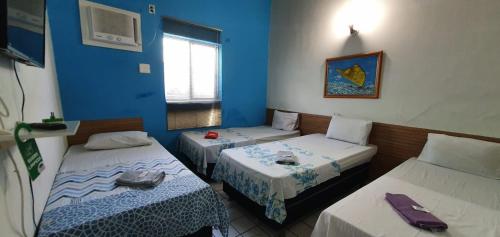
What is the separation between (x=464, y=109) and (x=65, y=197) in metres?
3.38

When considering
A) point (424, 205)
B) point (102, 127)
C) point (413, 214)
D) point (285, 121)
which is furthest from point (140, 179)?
point (285, 121)

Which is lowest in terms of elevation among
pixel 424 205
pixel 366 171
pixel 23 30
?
pixel 366 171

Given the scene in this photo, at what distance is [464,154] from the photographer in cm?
182

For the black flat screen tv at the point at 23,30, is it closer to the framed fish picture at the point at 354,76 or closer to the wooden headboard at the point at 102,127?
the wooden headboard at the point at 102,127

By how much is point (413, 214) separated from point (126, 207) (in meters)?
→ 1.63

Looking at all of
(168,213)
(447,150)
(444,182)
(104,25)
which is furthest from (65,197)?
(447,150)

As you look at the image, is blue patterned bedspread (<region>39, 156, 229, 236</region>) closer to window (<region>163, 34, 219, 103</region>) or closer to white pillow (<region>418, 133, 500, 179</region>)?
window (<region>163, 34, 219, 103</region>)

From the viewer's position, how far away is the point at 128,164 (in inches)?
67.4

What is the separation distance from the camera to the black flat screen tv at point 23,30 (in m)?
0.67

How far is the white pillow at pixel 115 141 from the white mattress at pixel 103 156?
0.19ft

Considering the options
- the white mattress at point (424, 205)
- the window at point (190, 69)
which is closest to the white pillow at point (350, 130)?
the white mattress at point (424, 205)

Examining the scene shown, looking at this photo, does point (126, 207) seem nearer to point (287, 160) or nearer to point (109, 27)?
point (287, 160)

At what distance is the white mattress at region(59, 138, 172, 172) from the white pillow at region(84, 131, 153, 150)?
0.06 meters

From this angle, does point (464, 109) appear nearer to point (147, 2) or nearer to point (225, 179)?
point (225, 179)
